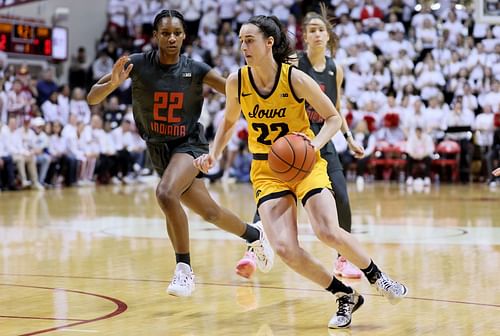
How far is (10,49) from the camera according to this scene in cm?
2148

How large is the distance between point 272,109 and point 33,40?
1766 cm

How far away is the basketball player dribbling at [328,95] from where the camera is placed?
7.25m

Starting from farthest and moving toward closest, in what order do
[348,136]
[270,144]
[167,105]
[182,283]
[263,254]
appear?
[348,136] → [263,254] → [167,105] → [182,283] → [270,144]

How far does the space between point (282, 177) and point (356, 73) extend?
16.7 m

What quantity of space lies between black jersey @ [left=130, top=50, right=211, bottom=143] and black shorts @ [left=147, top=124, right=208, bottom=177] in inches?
1.9

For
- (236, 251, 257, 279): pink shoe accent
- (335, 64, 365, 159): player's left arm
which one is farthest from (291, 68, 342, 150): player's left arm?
(236, 251, 257, 279): pink shoe accent

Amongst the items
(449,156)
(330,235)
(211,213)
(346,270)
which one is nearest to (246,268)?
(211,213)

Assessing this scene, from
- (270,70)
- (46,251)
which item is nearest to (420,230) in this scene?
(46,251)

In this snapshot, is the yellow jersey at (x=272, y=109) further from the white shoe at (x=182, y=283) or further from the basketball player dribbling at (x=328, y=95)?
the basketball player dribbling at (x=328, y=95)

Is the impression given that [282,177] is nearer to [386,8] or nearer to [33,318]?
[33,318]

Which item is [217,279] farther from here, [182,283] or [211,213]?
[182,283]

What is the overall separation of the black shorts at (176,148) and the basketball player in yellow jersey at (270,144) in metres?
0.90

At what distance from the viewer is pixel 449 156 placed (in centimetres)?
1997

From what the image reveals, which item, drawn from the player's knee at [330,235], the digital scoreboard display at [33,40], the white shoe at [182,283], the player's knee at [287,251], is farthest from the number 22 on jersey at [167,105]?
the digital scoreboard display at [33,40]
